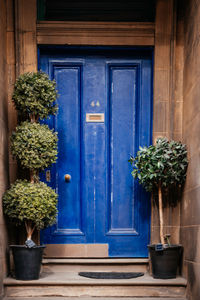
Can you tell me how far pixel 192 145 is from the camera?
3.34 meters

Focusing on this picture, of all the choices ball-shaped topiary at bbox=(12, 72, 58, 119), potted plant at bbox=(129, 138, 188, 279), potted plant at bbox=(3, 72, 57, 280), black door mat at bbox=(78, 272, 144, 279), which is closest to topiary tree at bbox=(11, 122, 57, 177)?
potted plant at bbox=(3, 72, 57, 280)

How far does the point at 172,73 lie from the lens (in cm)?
374

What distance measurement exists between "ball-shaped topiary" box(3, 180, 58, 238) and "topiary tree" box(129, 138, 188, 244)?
2.95 ft

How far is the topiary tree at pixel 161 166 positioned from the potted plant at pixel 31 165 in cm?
88

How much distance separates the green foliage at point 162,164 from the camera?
134 inches

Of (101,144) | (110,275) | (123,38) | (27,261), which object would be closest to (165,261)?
(110,275)

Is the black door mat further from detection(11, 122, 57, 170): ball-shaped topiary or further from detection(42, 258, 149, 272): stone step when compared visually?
detection(11, 122, 57, 170): ball-shaped topiary

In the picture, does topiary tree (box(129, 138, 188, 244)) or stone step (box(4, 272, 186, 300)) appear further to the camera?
topiary tree (box(129, 138, 188, 244))

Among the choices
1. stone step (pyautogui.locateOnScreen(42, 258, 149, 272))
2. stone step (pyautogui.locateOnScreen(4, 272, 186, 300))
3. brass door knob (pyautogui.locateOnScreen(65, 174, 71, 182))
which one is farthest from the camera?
brass door knob (pyautogui.locateOnScreen(65, 174, 71, 182))

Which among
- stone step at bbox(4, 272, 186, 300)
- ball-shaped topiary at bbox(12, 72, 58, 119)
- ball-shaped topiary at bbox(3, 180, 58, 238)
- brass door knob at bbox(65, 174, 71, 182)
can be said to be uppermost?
ball-shaped topiary at bbox(12, 72, 58, 119)

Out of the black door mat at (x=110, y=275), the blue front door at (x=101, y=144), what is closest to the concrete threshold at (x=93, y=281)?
the black door mat at (x=110, y=275)

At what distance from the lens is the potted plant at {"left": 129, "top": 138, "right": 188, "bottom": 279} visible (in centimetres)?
329

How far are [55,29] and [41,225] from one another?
2023 millimetres

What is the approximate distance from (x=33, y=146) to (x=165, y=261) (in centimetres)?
161
